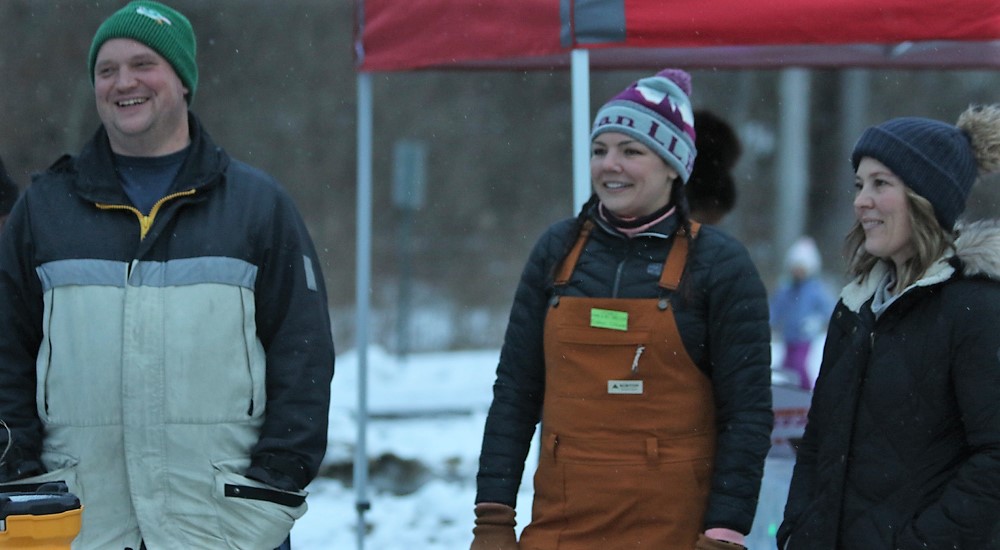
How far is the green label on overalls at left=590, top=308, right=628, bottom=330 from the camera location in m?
2.93

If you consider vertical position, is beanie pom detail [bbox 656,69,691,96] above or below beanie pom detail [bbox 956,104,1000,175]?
above

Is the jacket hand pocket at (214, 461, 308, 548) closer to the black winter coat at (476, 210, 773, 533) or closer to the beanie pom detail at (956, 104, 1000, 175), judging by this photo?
the black winter coat at (476, 210, 773, 533)

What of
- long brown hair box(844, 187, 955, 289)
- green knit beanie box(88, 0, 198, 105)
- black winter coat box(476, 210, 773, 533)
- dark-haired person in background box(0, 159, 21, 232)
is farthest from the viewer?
dark-haired person in background box(0, 159, 21, 232)

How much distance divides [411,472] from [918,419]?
5045 mm

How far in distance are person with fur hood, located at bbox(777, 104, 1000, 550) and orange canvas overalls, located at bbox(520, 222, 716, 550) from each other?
10.5 inches

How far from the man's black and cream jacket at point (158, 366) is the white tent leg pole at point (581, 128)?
1.03 metres


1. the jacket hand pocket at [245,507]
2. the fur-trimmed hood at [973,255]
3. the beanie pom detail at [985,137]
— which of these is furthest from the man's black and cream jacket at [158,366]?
the beanie pom detail at [985,137]

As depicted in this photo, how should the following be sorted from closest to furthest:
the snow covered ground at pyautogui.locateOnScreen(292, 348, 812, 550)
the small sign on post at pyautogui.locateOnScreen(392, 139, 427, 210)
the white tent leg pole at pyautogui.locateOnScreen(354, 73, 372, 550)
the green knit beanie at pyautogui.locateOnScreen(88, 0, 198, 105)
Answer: the green knit beanie at pyautogui.locateOnScreen(88, 0, 198, 105), the white tent leg pole at pyautogui.locateOnScreen(354, 73, 372, 550), the snow covered ground at pyautogui.locateOnScreen(292, 348, 812, 550), the small sign on post at pyautogui.locateOnScreen(392, 139, 427, 210)

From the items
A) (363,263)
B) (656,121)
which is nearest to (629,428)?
(656,121)

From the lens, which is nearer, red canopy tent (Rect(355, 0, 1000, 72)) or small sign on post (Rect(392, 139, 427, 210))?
red canopy tent (Rect(355, 0, 1000, 72))

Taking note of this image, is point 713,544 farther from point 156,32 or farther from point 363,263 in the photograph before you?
point 363,263

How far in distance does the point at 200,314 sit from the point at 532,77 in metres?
18.9

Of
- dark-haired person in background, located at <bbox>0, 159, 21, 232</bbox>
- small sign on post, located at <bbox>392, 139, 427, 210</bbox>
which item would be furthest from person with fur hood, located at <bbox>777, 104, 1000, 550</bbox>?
small sign on post, located at <bbox>392, 139, 427, 210</bbox>

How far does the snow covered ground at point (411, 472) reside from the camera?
571cm
